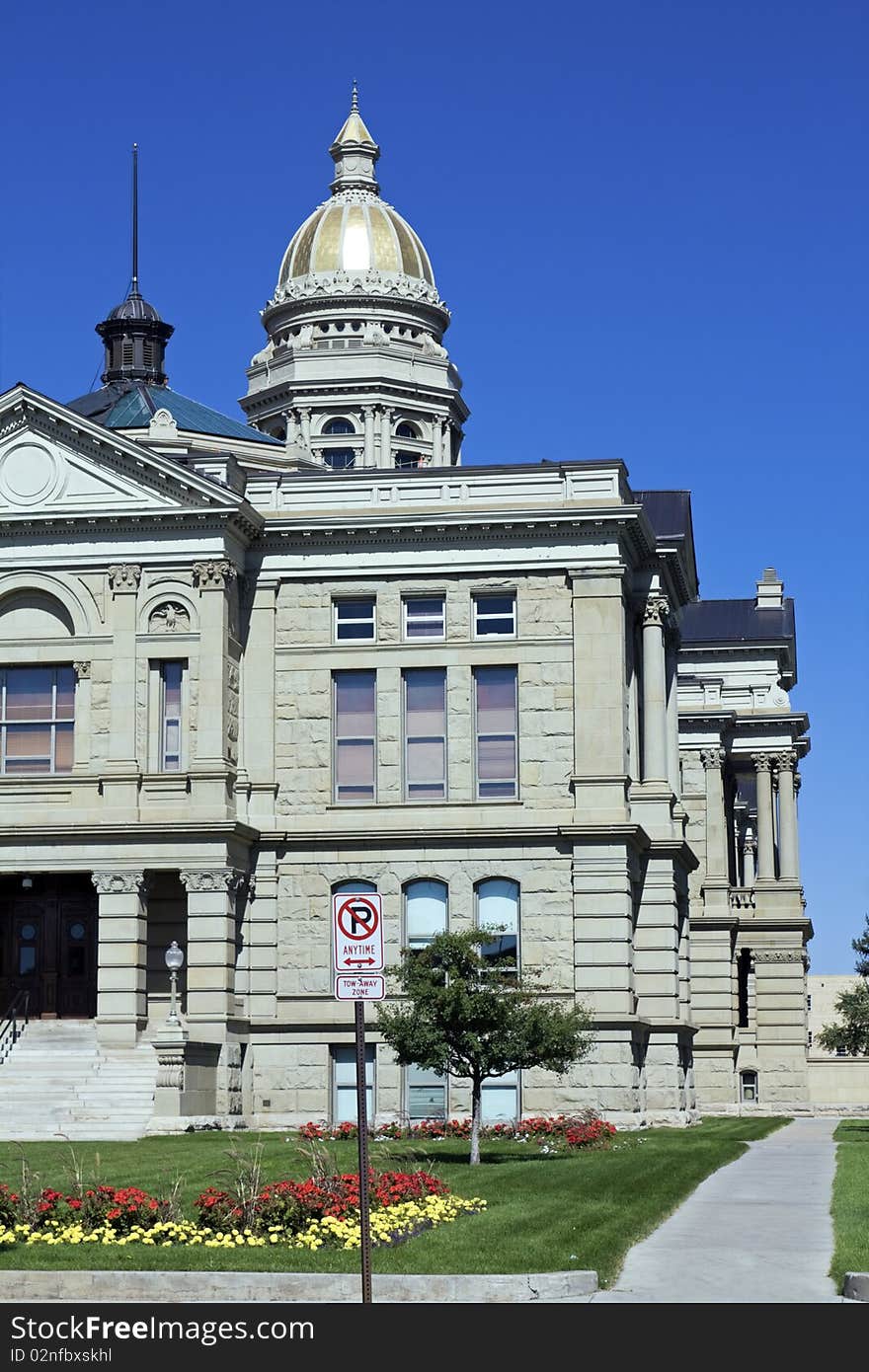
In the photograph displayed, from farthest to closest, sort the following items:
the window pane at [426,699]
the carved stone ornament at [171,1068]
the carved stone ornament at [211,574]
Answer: the window pane at [426,699]
the carved stone ornament at [211,574]
the carved stone ornament at [171,1068]

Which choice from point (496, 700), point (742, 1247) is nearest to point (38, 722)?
point (496, 700)

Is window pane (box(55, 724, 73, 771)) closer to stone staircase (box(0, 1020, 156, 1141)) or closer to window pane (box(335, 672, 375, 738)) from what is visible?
stone staircase (box(0, 1020, 156, 1141))

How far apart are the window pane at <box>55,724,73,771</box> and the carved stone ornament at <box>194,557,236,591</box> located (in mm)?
4639

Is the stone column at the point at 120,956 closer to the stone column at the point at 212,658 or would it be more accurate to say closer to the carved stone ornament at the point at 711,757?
the stone column at the point at 212,658

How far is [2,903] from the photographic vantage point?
182 ft

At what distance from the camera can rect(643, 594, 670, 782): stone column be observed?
188 ft

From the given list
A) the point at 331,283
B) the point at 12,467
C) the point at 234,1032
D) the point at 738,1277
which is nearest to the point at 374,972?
the point at 738,1277

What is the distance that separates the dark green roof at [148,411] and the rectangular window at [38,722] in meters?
10.9

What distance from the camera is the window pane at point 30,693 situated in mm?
54562

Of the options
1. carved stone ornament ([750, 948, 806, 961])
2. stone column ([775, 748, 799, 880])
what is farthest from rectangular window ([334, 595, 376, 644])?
carved stone ornament ([750, 948, 806, 961])

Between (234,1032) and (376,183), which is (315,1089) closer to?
(234,1032)

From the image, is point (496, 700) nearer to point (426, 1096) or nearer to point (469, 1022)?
point (426, 1096)

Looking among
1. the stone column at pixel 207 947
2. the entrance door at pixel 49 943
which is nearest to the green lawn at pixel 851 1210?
the stone column at pixel 207 947
